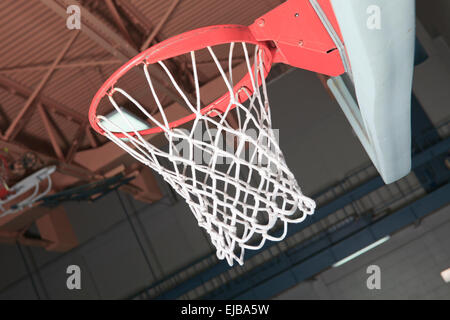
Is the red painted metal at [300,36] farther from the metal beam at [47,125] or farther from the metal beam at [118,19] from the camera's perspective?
the metal beam at [47,125]

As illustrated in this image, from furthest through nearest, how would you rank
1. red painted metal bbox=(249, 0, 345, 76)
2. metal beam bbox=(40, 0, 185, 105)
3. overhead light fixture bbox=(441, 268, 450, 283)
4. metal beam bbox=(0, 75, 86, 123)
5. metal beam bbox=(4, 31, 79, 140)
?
overhead light fixture bbox=(441, 268, 450, 283) → metal beam bbox=(0, 75, 86, 123) → metal beam bbox=(4, 31, 79, 140) → metal beam bbox=(40, 0, 185, 105) → red painted metal bbox=(249, 0, 345, 76)

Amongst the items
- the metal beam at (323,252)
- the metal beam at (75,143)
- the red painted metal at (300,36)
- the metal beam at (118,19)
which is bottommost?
the metal beam at (323,252)

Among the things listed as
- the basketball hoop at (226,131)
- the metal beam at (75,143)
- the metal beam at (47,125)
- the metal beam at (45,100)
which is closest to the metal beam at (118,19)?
the metal beam at (45,100)

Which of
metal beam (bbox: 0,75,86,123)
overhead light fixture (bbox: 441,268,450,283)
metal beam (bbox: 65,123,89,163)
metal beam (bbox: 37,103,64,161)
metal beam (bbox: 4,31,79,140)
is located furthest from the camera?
overhead light fixture (bbox: 441,268,450,283)

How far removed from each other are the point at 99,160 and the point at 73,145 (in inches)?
22.4

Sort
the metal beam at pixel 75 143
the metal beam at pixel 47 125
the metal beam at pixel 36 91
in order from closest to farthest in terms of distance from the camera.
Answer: the metal beam at pixel 36 91, the metal beam at pixel 47 125, the metal beam at pixel 75 143

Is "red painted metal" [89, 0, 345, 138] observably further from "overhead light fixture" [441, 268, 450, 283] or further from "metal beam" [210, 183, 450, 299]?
"overhead light fixture" [441, 268, 450, 283]

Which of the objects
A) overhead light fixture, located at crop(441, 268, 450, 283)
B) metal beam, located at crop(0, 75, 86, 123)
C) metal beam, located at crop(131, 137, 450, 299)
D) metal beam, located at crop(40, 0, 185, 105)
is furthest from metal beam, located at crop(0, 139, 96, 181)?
overhead light fixture, located at crop(441, 268, 450, 283)

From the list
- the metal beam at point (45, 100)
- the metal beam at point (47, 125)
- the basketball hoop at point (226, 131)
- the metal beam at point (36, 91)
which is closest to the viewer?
the basketball hoop at point (226, 131)

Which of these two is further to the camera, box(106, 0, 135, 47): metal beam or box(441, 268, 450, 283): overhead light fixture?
box(441, 268, 450, 283): overhead light fixture

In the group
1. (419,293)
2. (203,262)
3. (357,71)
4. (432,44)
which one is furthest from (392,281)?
(357,71)

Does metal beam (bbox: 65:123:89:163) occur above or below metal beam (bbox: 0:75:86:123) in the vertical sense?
below

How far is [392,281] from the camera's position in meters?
7.57

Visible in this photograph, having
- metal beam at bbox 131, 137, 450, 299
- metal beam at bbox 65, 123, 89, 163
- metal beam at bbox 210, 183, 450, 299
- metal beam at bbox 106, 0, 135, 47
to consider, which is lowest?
metal beam at bbox 210, 183, 450, 299
